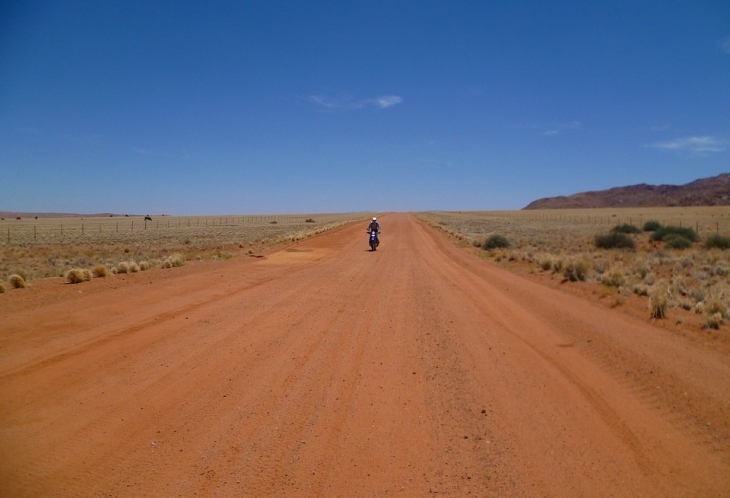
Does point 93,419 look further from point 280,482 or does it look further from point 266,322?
point 266,322

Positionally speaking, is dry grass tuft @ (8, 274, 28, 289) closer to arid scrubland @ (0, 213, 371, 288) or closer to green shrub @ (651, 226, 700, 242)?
arid scrubland @ (0, 213, 371, 288)

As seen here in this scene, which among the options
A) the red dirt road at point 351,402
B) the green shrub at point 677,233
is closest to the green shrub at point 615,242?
the green shrub at point 677,233

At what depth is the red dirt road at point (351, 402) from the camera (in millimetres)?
4738

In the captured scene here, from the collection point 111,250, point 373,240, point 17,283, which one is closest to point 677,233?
point 373,240

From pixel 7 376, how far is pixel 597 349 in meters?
9.04

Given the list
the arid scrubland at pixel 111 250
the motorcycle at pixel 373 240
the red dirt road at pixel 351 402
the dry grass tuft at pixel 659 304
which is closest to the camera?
the red dirt road at pixel 351 402

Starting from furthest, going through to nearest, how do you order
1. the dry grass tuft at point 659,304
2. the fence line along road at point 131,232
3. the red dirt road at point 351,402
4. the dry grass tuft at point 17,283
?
1. the fence line along road at point 131,232
2. the dry grass tuft at point 17,283
3. the dry grass tuft at point 659,304
4. the red dirt road at point 351,402

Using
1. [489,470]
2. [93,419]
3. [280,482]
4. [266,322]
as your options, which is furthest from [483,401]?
[266,322]

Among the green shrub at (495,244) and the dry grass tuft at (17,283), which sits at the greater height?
the dry grass tuft at (17,283)

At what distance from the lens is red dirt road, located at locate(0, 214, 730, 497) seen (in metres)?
4.74

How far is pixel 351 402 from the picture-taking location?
6422 mm

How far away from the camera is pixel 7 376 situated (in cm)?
712

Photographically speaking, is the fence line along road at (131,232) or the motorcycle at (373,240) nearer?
the motorcycle at (373,240)

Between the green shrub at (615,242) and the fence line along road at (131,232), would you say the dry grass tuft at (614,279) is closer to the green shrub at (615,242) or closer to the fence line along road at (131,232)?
the green shrub at (615,242)
